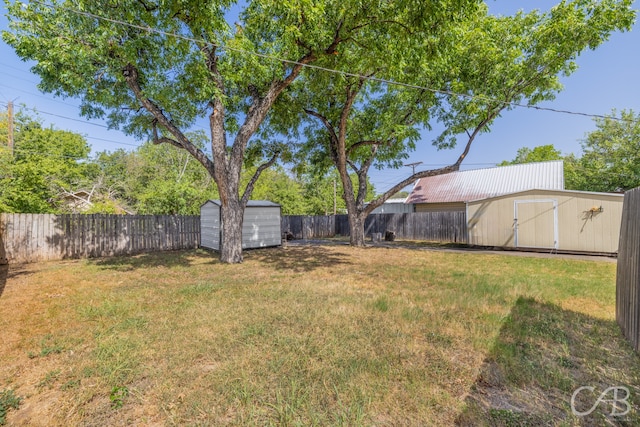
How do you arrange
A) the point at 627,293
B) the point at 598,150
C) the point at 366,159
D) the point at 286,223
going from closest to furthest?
1. the point at 627,293
2. the point at 366,159
3. the point at 286,223
4. the point at 598,150

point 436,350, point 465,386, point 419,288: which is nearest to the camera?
point 465,386

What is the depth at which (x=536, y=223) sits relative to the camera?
9352 mm

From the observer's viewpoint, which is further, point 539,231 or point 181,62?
point 539,231

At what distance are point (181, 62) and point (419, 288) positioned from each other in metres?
7.61

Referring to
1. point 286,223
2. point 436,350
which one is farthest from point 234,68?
point 286,223

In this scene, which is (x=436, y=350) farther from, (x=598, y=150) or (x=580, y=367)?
(x=598, y=150)

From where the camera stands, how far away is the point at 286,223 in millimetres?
15609

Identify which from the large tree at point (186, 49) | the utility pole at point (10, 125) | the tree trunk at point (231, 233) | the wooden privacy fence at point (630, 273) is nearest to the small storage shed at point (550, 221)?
the wooden privacy fence at point (630, 273)

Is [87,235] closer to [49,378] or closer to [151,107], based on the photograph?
[151,107]

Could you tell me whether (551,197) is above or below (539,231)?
above

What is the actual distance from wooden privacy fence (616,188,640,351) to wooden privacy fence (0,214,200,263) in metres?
11.9

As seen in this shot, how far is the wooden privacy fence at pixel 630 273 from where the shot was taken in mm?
2475

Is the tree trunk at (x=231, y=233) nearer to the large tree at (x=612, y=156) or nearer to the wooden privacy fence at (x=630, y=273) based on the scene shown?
the wooden privacy fence at (x=630, y=273)

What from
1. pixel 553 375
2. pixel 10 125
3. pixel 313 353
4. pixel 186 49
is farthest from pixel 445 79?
pixel 10 125
